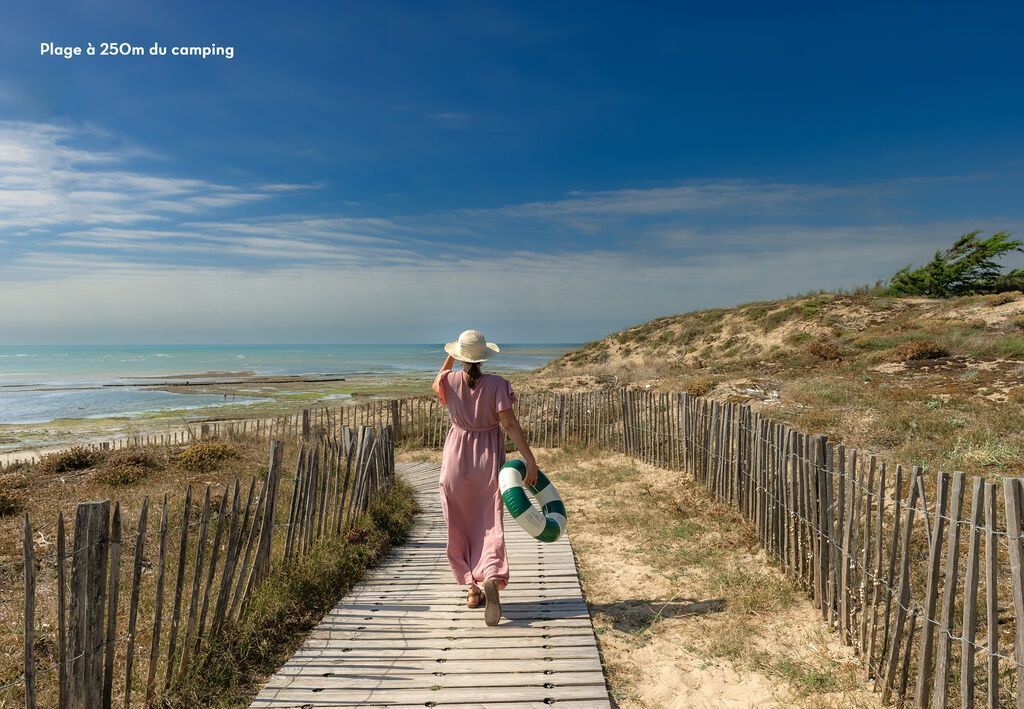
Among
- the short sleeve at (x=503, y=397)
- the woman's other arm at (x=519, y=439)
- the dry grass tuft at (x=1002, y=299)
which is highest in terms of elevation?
the dry grass tuft at (x=1002, y=299)

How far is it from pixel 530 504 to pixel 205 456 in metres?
9.07

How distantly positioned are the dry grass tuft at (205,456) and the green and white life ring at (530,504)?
27.7ft

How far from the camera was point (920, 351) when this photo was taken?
14.7 metres

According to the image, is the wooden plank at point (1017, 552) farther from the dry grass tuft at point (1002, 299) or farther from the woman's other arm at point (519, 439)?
the dry grass tuft at point (1002, 299)

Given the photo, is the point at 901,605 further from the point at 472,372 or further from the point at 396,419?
the point at 396,419

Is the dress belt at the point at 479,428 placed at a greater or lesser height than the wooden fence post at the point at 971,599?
greater

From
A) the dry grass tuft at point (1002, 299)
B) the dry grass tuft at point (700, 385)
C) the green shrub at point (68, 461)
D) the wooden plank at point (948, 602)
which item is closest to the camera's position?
the wooden plank at point (948, 602)

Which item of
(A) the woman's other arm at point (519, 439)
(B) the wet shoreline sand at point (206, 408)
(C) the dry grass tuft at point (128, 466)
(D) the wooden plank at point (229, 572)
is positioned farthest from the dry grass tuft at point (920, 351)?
(B) the wet shoreline sand at point (206, 408)

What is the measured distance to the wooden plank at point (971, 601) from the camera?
253cm

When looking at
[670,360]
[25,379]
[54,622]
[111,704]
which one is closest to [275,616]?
[111,704]

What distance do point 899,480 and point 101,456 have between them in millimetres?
12898

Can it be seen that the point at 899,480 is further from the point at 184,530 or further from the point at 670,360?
the point at 670,360

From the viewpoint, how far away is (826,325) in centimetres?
2344

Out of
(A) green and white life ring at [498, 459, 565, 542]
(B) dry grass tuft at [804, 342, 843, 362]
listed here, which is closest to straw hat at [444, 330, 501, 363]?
(A) green and white life ring at [498, 459, 565, 542]
